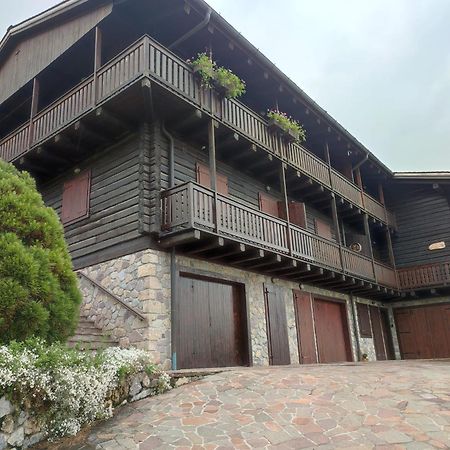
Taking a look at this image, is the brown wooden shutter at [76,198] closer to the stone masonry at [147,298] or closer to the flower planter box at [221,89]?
the stone masonry at [147,298]

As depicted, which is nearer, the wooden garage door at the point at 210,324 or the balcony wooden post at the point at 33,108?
the wooden garage door at the point at 210,324

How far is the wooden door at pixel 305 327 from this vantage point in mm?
13062

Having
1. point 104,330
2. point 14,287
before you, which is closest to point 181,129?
point 104,330

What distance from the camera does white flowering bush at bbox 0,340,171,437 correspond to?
4922 mm

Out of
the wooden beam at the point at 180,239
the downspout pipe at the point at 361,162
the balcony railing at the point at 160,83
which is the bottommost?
the wooden beam at the point at 180,239

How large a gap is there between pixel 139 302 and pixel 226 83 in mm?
5563

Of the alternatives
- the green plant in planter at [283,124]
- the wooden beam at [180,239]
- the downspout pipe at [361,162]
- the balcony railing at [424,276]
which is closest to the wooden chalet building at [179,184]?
the wooden beam at [180,239]

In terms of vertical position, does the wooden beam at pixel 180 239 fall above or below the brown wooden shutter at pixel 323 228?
below

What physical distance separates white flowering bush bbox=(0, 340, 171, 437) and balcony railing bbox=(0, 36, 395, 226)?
5.92 m

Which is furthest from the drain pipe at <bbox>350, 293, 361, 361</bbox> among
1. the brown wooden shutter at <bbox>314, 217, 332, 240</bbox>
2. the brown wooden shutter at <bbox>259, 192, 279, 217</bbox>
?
the brown wooden shutter at <bbox>259, 192, 279, 217</bbox>

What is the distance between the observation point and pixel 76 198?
12.0 m

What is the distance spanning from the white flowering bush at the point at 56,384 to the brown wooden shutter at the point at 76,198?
6.29 m

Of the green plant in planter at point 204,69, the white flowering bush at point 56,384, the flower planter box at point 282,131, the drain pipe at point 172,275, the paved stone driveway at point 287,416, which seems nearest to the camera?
the white flowering bush at point 56,384

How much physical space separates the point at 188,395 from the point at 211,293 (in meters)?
4.10
